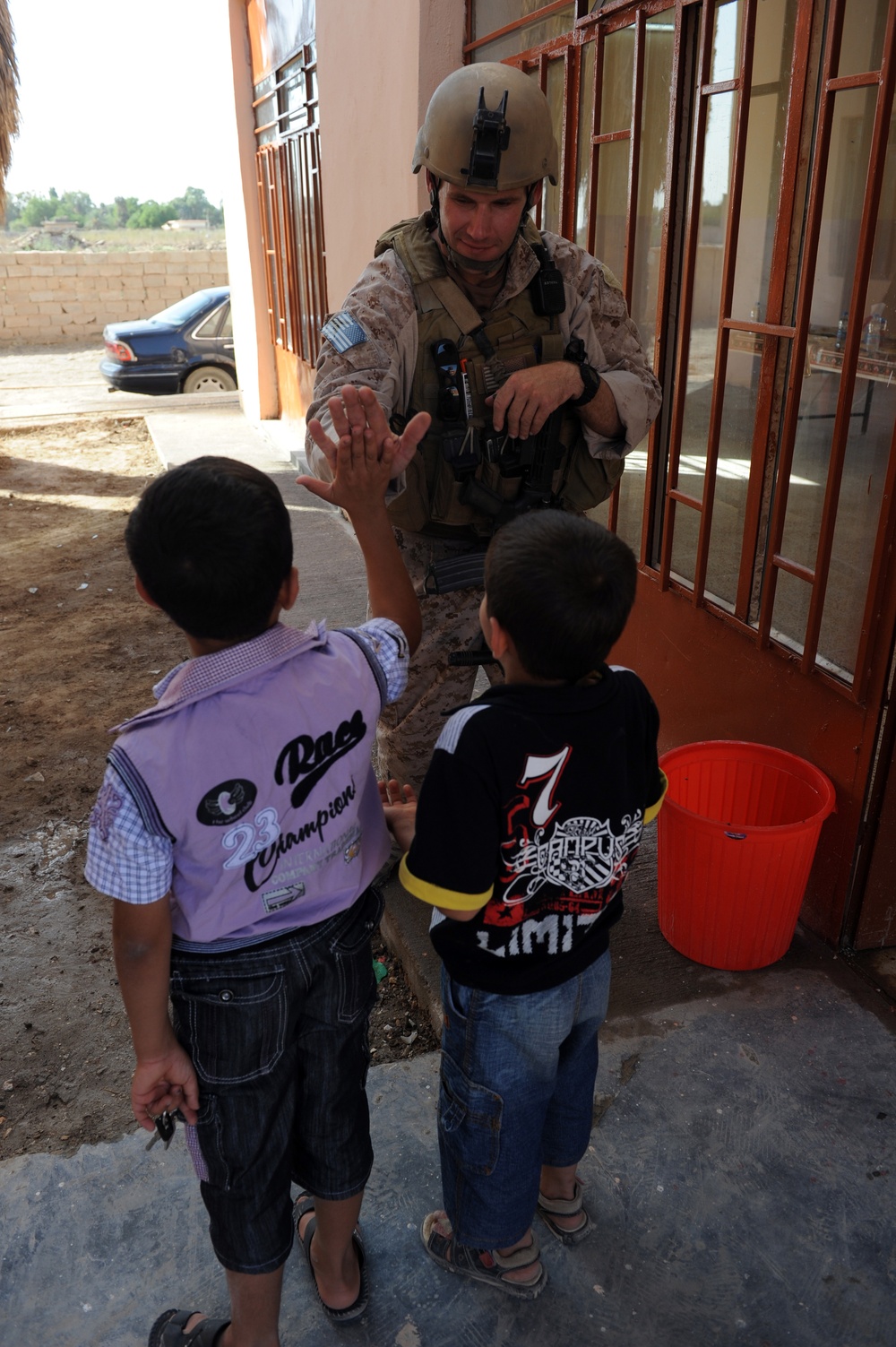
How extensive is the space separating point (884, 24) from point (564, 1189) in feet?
7.81

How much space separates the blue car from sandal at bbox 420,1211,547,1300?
11.9 meters

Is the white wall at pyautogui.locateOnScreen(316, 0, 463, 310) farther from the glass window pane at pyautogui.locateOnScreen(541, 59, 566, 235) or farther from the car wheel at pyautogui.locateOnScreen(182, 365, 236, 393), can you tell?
the car wheel at pyautogui.locateOnScreen(182, 365, 236, 393)

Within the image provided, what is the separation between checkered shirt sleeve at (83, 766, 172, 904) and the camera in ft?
4.07

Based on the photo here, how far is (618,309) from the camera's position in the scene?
243cm

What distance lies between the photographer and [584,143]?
3.44 m

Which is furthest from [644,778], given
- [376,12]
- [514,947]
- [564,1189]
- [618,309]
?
[376,12]

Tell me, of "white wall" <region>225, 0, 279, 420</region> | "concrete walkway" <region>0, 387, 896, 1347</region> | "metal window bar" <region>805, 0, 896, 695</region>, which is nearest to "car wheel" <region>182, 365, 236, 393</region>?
"white wall" <region>225, 0, 279, 420</region>

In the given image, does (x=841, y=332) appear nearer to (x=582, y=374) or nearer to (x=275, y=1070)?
(x=582, y=374)

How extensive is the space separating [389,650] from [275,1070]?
0.63 meters

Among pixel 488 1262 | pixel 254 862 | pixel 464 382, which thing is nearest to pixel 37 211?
pixel 464 382

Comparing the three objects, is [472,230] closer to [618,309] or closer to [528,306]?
[528,306]

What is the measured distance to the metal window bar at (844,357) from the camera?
208cm

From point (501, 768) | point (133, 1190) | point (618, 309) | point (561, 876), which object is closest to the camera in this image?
point (501, 768)

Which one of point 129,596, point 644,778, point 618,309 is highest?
point 618,309
